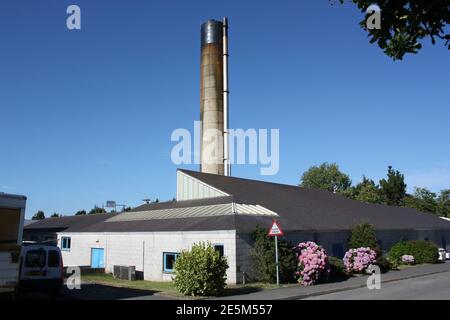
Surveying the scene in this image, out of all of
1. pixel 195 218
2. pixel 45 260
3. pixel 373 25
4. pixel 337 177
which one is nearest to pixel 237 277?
pixel 195 218

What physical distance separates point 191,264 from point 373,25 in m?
13.0

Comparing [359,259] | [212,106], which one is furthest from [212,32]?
[359,259]

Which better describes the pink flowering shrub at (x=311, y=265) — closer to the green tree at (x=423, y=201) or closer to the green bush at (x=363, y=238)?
the green bush at (x=363, y=238)

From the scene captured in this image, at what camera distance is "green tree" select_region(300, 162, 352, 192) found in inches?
3741

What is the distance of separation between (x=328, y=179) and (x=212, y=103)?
185 feet

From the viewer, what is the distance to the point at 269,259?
22234 millimetres

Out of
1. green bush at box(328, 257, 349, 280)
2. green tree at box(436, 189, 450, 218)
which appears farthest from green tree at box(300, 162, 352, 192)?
green bush at box(328, 257, 349, 280)

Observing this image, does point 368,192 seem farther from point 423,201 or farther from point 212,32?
point 212,32

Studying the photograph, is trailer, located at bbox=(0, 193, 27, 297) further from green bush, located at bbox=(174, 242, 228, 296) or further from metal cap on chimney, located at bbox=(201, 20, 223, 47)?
metal cap on chimney, located at bbox=(201, 20, 223, 47)

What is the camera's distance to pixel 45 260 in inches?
685

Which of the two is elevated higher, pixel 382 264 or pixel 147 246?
pixel 147 246

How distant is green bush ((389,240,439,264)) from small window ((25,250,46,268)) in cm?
2427
